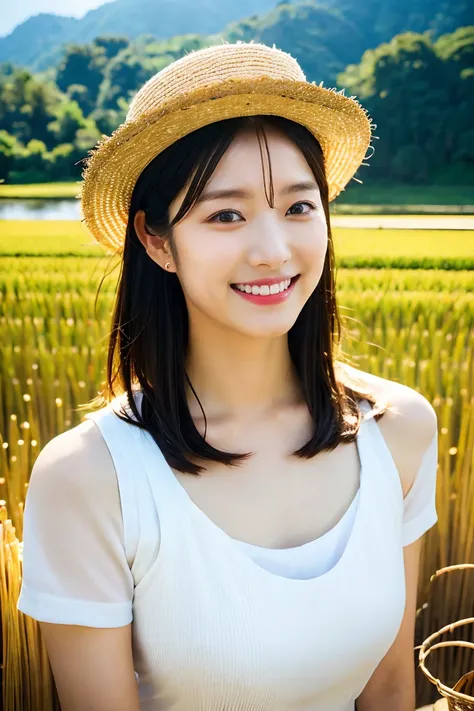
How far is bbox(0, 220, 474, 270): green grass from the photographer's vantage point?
6.86ft

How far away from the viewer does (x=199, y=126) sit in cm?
96

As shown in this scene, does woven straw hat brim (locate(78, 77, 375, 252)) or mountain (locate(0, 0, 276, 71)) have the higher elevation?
mountain (locate(0, 0, 276, 71))

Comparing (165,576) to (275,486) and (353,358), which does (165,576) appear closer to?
(275,486)

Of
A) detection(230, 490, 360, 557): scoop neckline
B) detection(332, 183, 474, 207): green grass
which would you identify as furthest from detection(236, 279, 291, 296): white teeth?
detection(332, 183, 474, 207): green grass

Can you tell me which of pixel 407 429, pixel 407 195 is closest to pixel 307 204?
pixel 407 429

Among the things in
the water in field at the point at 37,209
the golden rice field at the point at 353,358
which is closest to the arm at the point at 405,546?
the golden rice field at the point at 353,358

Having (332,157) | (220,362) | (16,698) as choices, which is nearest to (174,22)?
(332,157)

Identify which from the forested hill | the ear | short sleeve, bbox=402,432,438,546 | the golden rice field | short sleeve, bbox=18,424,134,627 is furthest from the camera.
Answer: the forested hill

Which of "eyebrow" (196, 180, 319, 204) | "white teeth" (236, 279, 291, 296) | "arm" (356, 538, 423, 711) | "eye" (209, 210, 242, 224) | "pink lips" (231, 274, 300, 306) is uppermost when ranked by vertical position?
"eyebrow" (196, 180, 319, 204)

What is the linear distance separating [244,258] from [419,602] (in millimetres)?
961

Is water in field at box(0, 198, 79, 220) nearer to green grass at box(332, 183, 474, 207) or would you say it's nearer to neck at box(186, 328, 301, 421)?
green grass at box(332, 183, 474, 207)

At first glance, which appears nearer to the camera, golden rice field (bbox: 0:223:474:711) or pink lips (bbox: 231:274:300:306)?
pink lips (bbox: 231:274:300:306)

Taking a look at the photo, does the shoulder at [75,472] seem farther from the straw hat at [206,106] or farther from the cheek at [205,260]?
the straw hat at [206,106]

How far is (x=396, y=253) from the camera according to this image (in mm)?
2154
